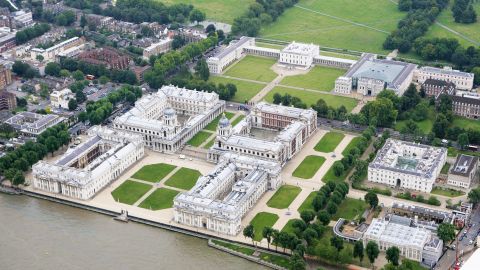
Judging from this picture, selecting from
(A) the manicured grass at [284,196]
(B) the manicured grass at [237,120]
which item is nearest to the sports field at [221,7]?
(B) the manicured grass at [237,120]

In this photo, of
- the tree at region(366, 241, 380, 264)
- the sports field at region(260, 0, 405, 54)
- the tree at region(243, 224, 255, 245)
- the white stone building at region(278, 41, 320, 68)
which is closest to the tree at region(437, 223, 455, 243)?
the tree at region(366, 241, 380, 264)

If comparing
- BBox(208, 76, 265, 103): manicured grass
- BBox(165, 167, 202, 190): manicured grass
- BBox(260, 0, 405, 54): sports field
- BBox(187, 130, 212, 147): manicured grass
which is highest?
BBox(165, 167, 202, 190): manicured grass

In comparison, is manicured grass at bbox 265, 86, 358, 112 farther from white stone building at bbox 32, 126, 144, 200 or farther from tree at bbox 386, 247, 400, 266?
tree at bbox 386, 247, 400, 266

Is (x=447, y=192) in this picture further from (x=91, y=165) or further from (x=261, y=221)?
(x=91, y=165)

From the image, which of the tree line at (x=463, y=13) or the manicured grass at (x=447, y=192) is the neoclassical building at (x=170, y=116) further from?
the tree line at (x=463, y=13)

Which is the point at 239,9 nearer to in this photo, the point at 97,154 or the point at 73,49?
the point at 73,49

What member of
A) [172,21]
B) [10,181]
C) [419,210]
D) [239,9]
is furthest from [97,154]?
[239,9]
